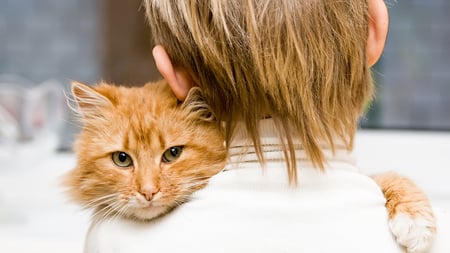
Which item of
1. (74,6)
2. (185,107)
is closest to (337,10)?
(185,107)

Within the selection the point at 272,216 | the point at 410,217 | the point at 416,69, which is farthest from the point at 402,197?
the point at 416,69

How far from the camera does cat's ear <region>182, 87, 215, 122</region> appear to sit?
1.03 m

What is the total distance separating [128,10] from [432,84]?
1066 millimetres

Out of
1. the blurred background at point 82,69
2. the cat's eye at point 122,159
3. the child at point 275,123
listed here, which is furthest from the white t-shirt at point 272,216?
the blurred background at point 82,69

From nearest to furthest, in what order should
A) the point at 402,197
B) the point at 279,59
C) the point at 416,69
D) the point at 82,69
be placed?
the point at 279,59, the point at 402,197, the point at 416,69, the point at 82,69

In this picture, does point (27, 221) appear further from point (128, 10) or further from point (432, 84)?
point (432, 84)

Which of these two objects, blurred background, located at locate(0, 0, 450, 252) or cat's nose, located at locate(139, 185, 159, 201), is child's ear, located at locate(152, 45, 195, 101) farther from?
blurred background, located at locate(0, 0, 450, 252)

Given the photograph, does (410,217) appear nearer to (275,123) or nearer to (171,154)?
(275,123)

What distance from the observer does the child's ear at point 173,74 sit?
1.00 metres

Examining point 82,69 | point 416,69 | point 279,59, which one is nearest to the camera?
point 279,59

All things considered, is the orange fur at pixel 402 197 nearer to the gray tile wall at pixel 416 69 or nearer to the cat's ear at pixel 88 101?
the cat's ear at pixel 88 101

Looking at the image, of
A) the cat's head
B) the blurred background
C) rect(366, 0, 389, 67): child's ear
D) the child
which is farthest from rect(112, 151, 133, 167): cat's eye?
the blurred background

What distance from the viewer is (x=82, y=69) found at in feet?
7.86

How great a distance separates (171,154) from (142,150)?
5 cm
